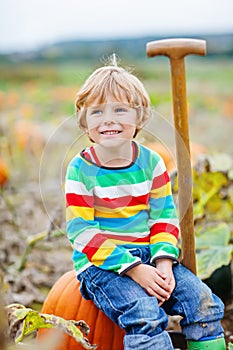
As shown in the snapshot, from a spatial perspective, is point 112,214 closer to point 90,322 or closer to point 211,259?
point 90,322

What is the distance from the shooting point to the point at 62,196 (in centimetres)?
249

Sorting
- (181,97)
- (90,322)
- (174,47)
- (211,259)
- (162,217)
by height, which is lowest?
(211,259)

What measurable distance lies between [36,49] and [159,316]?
261 inches

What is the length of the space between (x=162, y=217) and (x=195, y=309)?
30cm

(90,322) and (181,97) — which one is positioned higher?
(181,97)

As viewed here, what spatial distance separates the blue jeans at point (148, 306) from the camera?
84.1 inches

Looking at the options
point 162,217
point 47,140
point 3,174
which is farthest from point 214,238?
point 3,174

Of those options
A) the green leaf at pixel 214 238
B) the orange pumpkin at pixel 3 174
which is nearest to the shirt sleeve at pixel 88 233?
the green leaf at pixel 214 238

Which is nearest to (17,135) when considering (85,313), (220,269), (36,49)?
(220,269)

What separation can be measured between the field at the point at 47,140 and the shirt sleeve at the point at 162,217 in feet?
0.39

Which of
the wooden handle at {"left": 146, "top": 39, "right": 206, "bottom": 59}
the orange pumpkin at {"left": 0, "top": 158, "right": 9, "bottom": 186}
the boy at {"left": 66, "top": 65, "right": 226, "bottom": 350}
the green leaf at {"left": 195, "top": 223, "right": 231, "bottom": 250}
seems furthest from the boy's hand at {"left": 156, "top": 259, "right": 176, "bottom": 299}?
the orange pumpkin at {"left": 0, "top": 158, "right": 9, "bottom": 186}

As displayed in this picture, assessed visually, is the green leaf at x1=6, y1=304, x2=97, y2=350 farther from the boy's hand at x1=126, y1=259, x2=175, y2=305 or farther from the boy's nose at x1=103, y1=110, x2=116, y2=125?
the boy's nose at x1=103, y1=110, x2=116, y2=125

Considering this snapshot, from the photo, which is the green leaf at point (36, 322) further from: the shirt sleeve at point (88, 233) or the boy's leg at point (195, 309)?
the boy's leg at point (195, 309)

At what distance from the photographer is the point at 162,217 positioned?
7.80 ft
